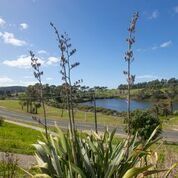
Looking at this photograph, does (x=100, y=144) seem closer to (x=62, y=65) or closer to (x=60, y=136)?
(x=60, y=136)

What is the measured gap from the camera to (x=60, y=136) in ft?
16.1

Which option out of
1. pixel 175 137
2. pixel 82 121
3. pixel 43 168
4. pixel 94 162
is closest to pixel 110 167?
pixel 94 162

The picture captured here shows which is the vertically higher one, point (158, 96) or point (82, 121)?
point (158, 96)

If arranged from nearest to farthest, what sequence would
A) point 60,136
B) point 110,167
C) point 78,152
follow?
point 110,167, point 78,152, point 60,136

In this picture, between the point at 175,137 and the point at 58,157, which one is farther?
the point at 175,137

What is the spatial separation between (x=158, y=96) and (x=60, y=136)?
141ft

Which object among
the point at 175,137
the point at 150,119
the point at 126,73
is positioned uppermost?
the point at 126,73

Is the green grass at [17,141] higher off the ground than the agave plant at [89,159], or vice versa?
the agave plant at [89,159]

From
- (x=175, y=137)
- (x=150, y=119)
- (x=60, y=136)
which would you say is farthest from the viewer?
(x=175, y=137)

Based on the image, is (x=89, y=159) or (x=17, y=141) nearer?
(x=89, y=159)

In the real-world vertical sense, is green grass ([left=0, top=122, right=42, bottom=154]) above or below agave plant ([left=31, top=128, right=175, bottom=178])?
below

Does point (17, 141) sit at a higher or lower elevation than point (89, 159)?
lower

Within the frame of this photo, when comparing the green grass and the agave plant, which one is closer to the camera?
the agave plant

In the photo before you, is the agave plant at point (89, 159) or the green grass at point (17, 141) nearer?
the agave plant at point (89, 159)
